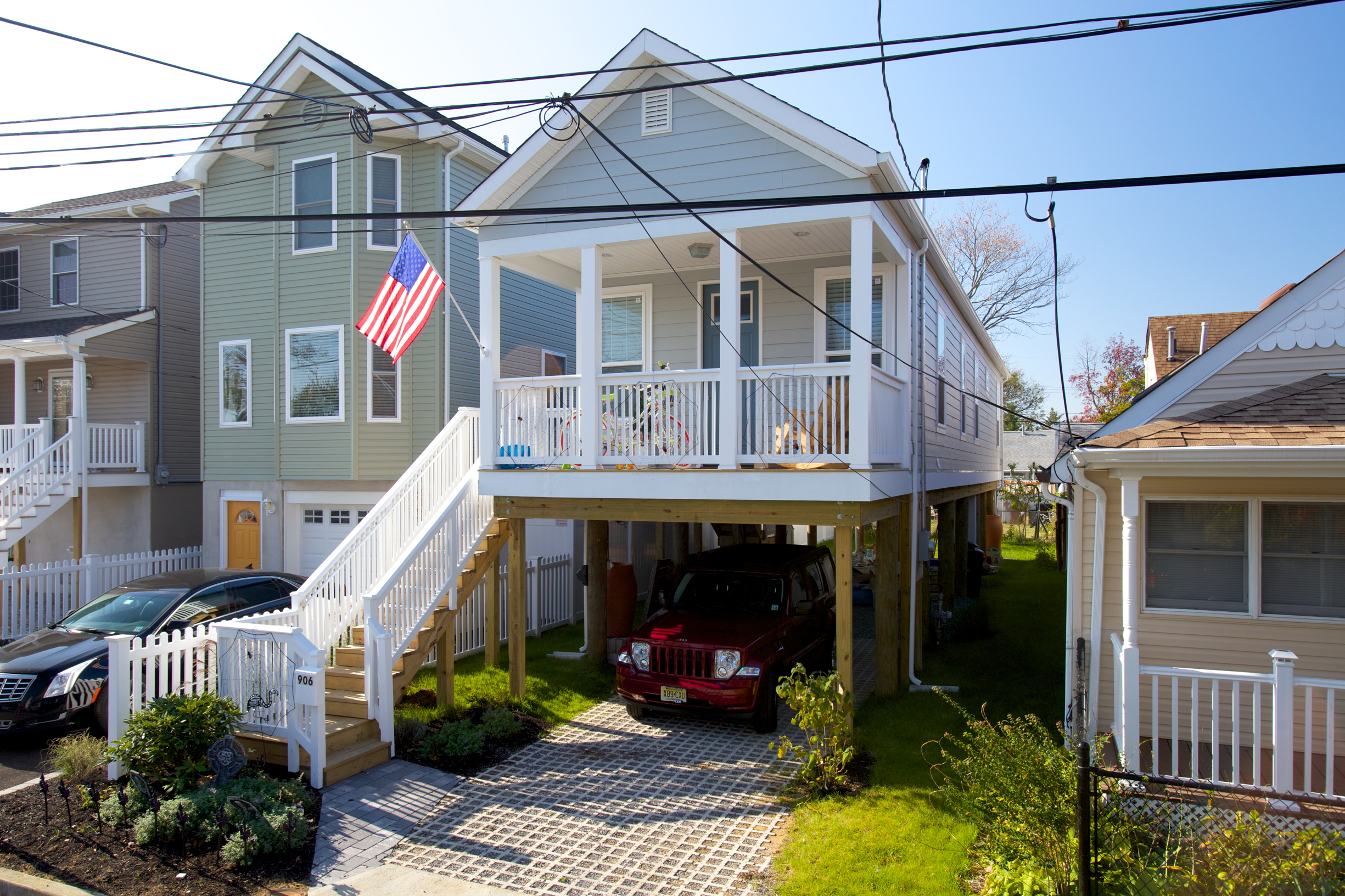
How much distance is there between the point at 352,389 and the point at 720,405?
8.92 metres

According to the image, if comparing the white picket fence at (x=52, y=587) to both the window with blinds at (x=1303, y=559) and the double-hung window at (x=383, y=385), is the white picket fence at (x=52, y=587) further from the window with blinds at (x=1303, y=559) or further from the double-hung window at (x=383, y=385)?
the window with blinds at (x=1303, y=559)

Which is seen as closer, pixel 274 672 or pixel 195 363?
pixel 274 672

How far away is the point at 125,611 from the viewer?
9594 mm

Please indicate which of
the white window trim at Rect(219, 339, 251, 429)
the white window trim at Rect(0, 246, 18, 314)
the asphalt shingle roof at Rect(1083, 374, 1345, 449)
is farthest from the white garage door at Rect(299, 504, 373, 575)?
the asphalt shingle roof at Rect(1083, 374, 1345, 449)

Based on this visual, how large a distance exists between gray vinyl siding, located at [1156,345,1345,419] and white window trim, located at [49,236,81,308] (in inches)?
869

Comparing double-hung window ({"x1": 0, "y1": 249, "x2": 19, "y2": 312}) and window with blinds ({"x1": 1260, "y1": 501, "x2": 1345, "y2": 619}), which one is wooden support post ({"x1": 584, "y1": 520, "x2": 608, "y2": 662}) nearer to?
window with blinds ({"x1": 1260, "y1": 501, "x2": 1345, "y2": 619})

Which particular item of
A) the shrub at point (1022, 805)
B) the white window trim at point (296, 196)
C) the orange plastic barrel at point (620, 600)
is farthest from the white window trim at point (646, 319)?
the shrub at point (1022, 805)

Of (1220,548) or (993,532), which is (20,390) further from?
(993,532)

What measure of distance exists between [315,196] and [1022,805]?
50.6ft

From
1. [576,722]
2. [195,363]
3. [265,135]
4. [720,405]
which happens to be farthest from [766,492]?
[195,363]

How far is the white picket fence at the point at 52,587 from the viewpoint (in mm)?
12648

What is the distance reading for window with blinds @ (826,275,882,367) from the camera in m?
11.5

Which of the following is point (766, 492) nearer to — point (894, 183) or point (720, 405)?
point (720, 405)

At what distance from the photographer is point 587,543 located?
12102 mm
